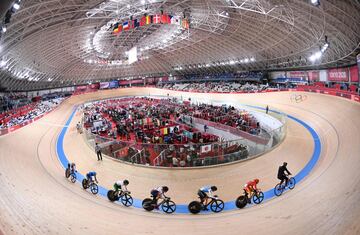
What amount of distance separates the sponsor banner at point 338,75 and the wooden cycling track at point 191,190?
53.1ft

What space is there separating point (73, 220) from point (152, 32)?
41.4 metres

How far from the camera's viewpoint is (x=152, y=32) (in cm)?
4281

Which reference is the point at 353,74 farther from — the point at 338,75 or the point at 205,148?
the point at 205,148

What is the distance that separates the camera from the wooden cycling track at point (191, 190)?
19.1 ft

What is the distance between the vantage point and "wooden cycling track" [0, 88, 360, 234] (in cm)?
582

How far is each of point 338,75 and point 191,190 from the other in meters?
30.1

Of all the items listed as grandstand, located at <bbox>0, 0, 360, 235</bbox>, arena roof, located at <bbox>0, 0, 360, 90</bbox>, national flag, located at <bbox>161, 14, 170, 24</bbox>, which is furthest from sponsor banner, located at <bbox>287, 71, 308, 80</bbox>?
national flag, located at <bbox>161, 14, 170, 24</bbox>

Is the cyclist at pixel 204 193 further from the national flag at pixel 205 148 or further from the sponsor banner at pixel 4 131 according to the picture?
the sponsor banner at pixel 4 131

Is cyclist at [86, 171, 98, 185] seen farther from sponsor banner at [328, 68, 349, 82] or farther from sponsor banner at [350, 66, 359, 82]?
sponsor banner at [328, 68, 349, 82]

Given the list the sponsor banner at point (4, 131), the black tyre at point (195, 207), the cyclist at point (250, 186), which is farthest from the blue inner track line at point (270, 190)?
the sponsor banner at point (4, 131)

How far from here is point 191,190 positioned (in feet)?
30.3

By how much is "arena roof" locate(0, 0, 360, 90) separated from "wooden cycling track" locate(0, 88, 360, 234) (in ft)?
32.5

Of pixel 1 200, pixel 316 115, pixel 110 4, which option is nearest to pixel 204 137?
pixel 316 115

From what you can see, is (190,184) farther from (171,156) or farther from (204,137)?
(204,137)
